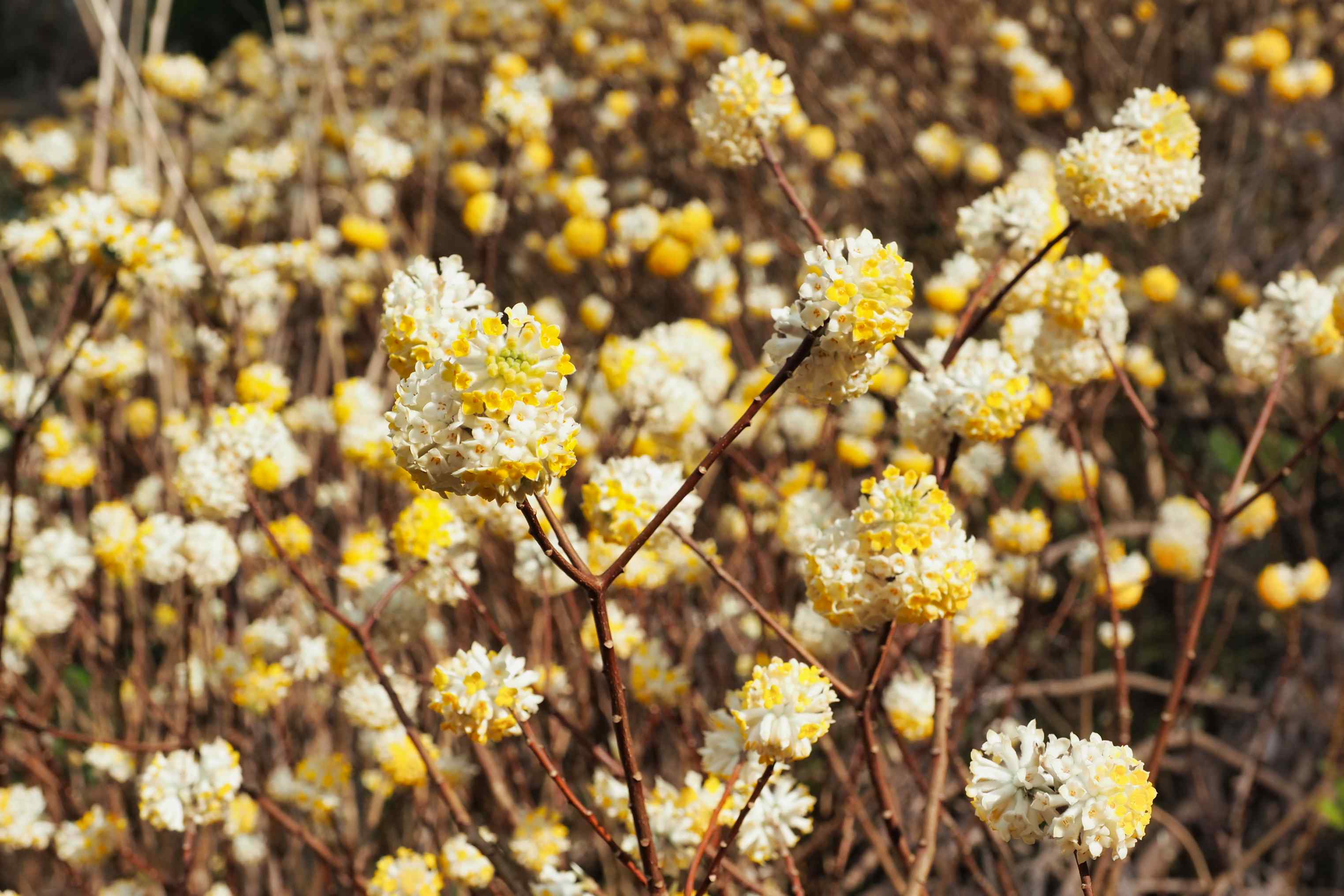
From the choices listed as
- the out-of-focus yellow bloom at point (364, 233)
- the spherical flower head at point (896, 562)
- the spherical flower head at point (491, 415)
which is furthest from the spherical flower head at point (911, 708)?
the out-of-focus yellow bloom at point (364, 233)

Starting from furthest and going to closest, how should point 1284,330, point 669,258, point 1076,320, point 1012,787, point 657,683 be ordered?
point 669,258, point 657,683, point 1284,330, point 1076,320, point 1012,787

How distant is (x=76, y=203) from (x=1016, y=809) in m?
1.68

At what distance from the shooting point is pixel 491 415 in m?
0.72

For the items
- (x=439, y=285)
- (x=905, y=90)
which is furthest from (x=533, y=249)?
(x=439, y=285)

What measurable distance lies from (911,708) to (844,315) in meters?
0.86

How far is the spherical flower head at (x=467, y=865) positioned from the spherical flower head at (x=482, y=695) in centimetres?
42

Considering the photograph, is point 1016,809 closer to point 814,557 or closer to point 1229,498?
point 814,557

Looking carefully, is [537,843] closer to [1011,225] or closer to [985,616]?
[985,616]

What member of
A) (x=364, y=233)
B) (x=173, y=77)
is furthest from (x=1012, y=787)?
(x=173, y=77)

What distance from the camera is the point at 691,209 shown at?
2.46 meters

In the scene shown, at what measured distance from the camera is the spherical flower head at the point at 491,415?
2.33ft

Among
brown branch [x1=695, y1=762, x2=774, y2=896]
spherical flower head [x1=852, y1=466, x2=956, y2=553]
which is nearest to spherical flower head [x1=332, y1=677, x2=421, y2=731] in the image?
brown branch [x1=695, y1=762, x2=774, y2=896]

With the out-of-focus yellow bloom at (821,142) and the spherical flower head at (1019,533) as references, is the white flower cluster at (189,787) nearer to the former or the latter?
the spherical flower head at (1019,533)

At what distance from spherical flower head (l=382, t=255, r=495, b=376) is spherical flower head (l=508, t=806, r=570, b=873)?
82 centimetres
